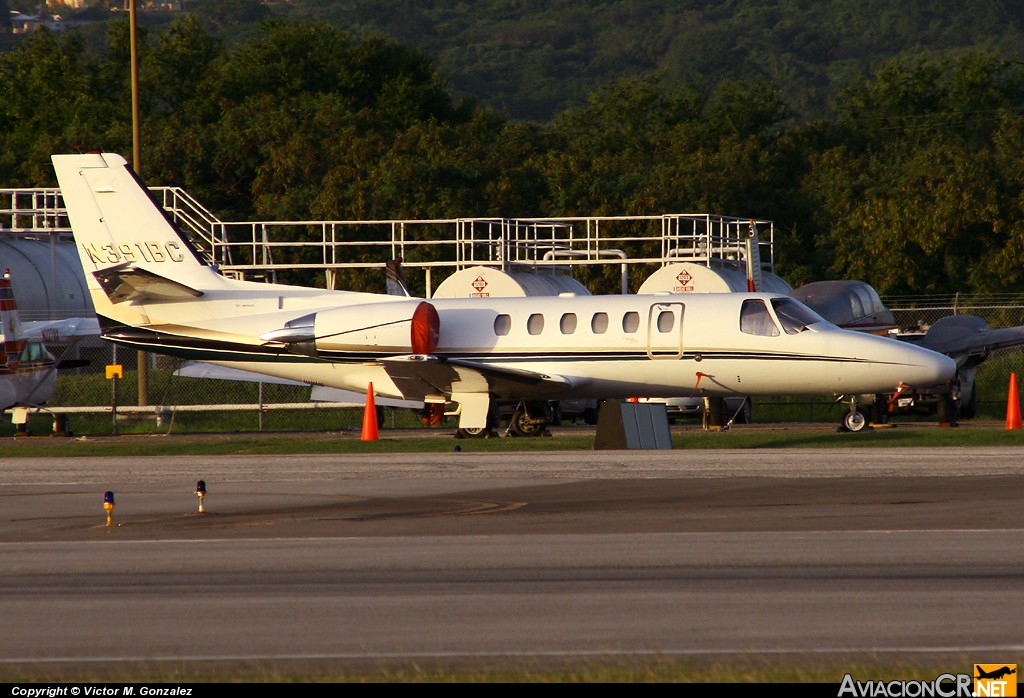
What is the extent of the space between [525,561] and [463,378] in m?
12.6

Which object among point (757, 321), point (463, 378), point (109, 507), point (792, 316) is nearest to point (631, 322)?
point (757, 321)

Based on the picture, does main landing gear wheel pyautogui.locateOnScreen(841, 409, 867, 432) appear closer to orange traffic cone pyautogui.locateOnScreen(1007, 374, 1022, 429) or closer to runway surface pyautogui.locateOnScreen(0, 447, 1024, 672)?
orange traffic cone pyautogui.locateOnScreen(1007, 374, 1022, 429)

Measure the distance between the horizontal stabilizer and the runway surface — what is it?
257 inches

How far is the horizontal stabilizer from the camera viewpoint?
25203 mm

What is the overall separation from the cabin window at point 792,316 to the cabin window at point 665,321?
5.55ft

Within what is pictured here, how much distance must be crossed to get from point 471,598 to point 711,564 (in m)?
2.23

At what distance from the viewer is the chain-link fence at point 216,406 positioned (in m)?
31.1

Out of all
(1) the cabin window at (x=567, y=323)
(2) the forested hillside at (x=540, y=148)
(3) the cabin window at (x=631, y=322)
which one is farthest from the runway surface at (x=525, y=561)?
(2) the forested hillside at (x=540, y=148)

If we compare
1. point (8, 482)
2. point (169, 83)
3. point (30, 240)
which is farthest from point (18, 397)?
point (169, 83)

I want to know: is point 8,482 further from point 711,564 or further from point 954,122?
point 954,122

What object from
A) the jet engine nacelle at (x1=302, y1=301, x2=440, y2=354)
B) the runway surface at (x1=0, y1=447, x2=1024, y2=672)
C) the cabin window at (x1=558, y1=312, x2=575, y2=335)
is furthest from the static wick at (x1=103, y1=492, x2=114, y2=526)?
the cabin window at (x1=558, y1=312, x2=575, y2=335)

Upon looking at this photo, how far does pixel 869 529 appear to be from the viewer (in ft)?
43.6

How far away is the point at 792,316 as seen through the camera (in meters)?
24.1

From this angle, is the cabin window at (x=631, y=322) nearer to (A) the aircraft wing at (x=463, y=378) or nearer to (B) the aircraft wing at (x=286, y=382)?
(A) the aircraft wing at (x=463, y=378)
